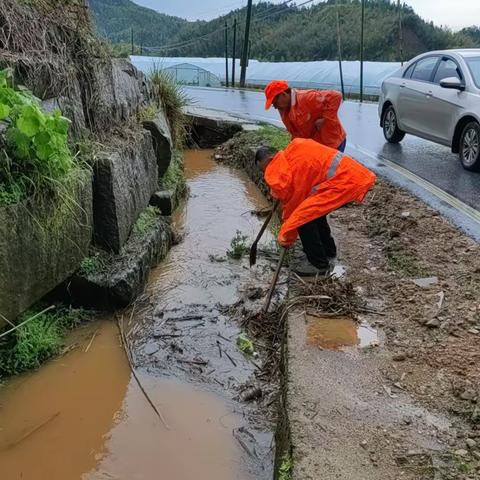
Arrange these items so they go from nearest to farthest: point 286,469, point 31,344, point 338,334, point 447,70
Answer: point 286,469
point 338,334
point 31,344
point 447,70

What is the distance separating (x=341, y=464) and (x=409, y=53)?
1569 inches

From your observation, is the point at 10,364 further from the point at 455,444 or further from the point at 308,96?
the point at 308,96

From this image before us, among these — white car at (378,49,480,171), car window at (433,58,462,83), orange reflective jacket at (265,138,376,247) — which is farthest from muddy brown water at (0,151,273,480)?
car window at (433,58,462,83)

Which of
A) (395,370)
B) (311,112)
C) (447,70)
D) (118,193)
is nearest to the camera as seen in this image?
(395,370)

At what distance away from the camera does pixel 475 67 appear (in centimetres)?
769

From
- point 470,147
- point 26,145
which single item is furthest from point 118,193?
point 470,147

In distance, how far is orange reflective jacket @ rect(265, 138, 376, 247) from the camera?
4.21 metres

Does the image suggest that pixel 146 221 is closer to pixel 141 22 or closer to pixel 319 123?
pixel 319 123

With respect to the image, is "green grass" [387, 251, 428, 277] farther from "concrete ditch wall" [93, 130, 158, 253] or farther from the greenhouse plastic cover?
the greenhouse plastic cover

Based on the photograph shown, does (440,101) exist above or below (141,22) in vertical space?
below

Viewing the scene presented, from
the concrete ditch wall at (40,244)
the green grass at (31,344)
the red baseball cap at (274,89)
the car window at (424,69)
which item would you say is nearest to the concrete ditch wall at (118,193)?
the concrete ditch wall at (40,244)

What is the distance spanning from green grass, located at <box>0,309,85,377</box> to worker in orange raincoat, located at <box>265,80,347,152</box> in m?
2.71

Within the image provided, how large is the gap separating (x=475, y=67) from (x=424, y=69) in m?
1.15

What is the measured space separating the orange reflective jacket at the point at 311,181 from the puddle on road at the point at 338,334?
0.74m
